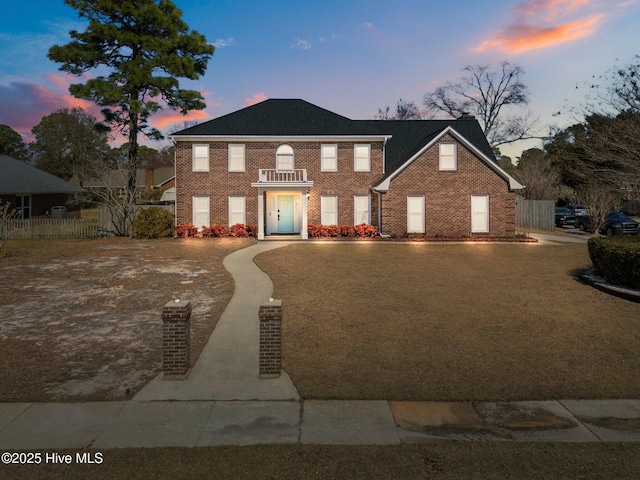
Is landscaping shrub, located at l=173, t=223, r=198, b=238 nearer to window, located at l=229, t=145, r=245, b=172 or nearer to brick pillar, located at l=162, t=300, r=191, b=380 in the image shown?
window, located at l=229, t=145, r=245, b=172

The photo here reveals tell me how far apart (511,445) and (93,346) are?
7435mm

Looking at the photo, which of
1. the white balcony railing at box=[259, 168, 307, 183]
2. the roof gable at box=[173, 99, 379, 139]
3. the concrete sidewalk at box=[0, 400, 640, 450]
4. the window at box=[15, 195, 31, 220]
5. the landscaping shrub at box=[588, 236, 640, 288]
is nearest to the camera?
the concrete sidewalk at box=[0, 400, 640, 450]

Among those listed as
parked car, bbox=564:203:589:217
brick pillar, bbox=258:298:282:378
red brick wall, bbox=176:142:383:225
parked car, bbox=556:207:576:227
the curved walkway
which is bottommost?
the curved walkway

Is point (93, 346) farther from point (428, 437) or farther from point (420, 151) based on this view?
point (420, 151)

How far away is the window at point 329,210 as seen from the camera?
28922mm

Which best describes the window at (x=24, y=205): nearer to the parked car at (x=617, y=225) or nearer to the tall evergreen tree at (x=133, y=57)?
the tall evergreen tree at (x=133, y=57)

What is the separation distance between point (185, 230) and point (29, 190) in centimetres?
1720

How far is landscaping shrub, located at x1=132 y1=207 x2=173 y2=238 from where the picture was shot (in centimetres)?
2692

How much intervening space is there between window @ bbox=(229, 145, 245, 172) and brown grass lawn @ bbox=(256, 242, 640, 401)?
1294 centimetres

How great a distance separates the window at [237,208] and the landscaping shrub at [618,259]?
1978 centimetres

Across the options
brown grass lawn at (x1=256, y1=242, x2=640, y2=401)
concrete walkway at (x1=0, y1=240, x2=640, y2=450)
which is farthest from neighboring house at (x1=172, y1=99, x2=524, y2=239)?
concrete walkway at (x1=0, y1=240, x2=640, y2=450)

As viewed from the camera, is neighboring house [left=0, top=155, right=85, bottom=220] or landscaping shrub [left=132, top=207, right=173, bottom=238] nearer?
landscaping shrub [left=132, top=207, right=173, bottom=238]

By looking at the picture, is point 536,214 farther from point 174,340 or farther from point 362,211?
point 174,340

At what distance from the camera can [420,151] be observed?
2655 cm
